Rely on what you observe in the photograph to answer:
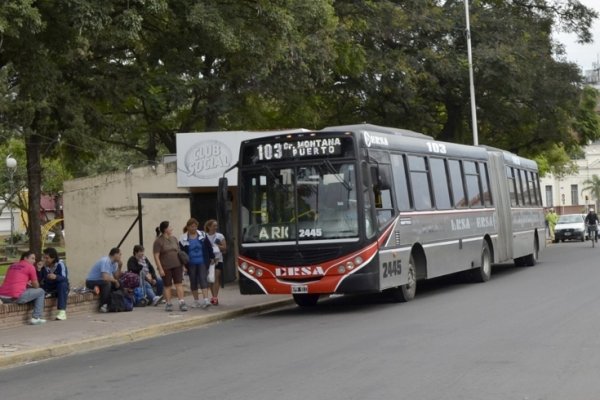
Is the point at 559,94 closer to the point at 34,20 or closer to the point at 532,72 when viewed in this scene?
the point at 532,72

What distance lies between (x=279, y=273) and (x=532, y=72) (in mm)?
20802

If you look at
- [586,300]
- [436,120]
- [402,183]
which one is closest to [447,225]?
[402,183]

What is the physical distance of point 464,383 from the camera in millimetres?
8844

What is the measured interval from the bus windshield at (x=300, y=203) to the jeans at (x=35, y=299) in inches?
144

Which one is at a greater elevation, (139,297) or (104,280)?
(104,280)

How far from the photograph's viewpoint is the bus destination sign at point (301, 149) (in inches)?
642

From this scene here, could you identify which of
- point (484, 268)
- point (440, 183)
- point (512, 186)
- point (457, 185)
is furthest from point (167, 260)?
point (512, 186)

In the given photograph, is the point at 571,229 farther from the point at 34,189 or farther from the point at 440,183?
the point at 34,189

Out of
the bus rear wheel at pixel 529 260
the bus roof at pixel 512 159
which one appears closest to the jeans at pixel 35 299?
the bus roof at pixel 512 159

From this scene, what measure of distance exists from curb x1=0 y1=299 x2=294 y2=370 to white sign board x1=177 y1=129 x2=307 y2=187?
5.11 meters

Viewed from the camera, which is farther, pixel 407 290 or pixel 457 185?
pixel 457 185

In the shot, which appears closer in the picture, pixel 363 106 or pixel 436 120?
pixel 363 106

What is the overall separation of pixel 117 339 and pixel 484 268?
440 inches

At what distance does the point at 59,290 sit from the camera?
52.5 ft
